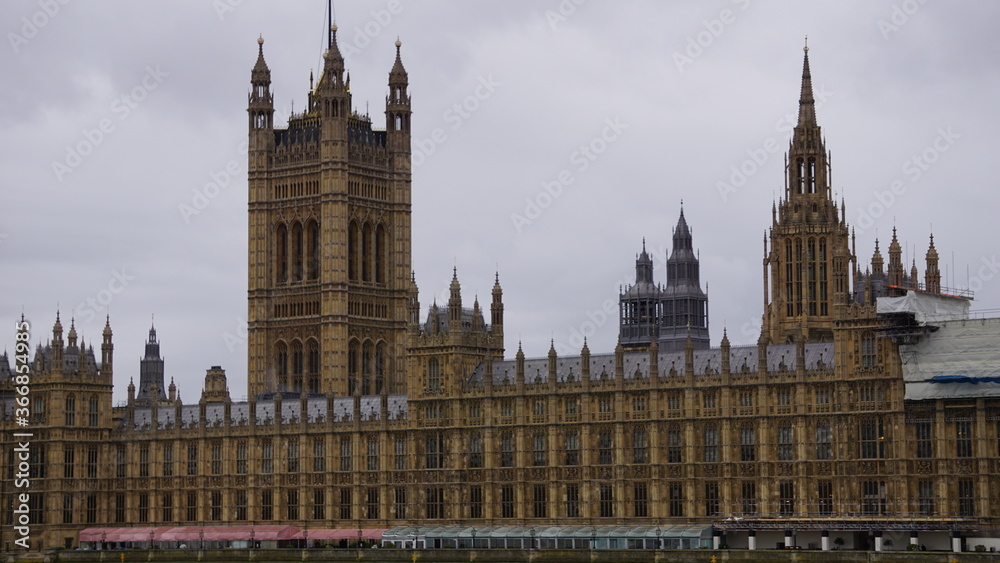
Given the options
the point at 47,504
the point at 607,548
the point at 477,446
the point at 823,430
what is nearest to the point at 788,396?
the point at 823,430

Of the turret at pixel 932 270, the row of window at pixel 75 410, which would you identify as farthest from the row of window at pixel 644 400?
the row of window at pixel 75 410

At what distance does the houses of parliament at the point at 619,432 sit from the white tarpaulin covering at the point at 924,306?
0.58 feet

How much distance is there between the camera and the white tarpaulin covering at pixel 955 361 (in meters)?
148

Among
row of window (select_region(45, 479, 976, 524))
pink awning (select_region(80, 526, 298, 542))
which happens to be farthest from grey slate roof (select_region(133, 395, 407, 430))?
pink awning (select_region(80, 526, 298, 542))

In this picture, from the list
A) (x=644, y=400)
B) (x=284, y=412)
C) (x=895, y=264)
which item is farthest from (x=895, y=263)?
(x=284, y=412)

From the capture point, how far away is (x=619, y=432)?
166 meters

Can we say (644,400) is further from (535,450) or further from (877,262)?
(877,262)

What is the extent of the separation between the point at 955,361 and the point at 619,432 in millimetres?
29174

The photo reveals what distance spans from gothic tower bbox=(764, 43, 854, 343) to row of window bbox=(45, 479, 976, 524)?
29575 millimetres

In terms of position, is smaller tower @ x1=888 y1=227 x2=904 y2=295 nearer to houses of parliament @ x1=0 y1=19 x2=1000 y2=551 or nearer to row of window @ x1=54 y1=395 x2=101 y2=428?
houses of parliament @ x1=0 y1=19 x2=1000 y2=551

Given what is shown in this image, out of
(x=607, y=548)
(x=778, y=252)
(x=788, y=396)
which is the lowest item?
(x=607, y=548)

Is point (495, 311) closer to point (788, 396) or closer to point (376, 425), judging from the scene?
point (376, 425)

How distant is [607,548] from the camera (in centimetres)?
15800

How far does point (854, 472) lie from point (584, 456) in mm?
24213
